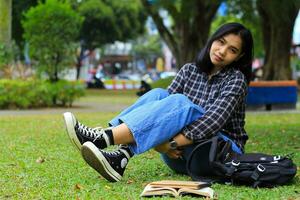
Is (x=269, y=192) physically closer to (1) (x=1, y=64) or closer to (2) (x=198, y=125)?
(2) (x=198, y=125)

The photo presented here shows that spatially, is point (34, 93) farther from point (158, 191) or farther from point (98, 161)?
point (158, 191)

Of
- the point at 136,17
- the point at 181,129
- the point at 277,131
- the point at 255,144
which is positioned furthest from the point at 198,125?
the point at 136,17

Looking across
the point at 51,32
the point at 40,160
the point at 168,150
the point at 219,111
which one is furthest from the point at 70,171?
the point at 51,32

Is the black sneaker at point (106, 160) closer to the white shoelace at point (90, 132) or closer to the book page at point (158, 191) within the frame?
the white shoelace at point (90, 132)

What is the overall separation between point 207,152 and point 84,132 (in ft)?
2.81

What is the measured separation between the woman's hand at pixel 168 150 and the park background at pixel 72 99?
28cm

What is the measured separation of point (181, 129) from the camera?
416 cm

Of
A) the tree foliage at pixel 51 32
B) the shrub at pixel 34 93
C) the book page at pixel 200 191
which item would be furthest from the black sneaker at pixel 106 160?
the tree foliage at pixel 51 32

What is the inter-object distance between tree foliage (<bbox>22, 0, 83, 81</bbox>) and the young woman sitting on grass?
36.4 ft

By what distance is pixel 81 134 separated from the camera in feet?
13.7

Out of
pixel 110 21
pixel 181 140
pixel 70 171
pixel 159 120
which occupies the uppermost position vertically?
pixel 110 21

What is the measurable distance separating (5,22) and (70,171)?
11864 millimetres

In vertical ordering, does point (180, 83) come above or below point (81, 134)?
above

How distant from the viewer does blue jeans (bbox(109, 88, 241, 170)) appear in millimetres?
4078
